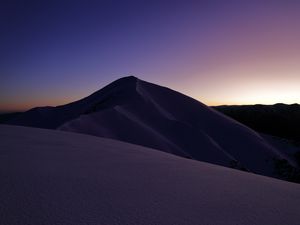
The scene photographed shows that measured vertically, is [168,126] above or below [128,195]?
above

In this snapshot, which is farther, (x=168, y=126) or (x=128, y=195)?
(x=168, y=126)

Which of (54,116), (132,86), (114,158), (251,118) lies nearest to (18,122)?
(54,116)

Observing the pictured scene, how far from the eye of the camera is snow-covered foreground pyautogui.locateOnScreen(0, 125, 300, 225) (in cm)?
163

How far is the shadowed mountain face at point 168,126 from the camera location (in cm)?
1430

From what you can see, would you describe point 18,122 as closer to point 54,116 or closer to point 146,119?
point 54,116

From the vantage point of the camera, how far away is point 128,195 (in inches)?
82.1

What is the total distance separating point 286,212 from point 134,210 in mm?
1039

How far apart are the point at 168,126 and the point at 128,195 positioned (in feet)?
53.6

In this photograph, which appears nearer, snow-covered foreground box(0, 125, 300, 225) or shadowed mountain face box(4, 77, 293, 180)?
snow-covered foreground box(0, 125, 300, 225)

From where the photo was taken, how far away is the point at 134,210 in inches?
69.2

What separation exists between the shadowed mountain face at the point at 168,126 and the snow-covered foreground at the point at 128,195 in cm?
934

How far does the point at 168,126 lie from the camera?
18.4 m

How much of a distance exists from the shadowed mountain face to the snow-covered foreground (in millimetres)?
9341

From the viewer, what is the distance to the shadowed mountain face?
14297mm
